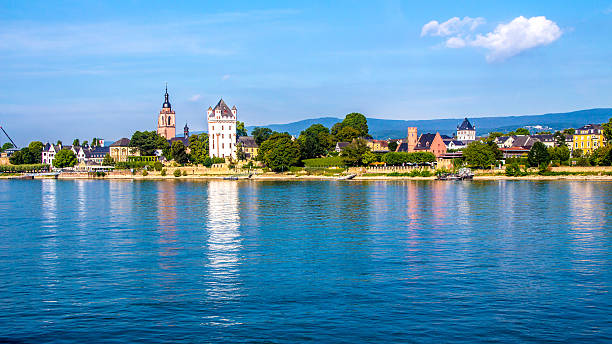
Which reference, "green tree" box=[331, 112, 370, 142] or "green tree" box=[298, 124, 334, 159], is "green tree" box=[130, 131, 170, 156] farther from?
"green tree" box=[331, 112, 370, 142]

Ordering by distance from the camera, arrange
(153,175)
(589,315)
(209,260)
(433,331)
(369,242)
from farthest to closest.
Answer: (153,175)
(369,242)
(209,260)
(589,315)
(433,331)

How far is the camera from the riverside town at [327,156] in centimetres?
9675

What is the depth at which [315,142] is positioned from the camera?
121 meters

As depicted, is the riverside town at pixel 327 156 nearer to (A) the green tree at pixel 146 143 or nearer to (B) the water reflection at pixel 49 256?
(A) the green tree at pixel 146 143

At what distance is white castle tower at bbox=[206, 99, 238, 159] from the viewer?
413 ft

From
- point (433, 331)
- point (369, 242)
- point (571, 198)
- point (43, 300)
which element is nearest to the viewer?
point (433, 331)

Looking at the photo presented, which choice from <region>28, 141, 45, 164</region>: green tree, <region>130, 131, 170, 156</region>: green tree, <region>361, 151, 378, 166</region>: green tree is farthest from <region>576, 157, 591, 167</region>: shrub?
<region>28, 141, 45, 164</region>: green tree

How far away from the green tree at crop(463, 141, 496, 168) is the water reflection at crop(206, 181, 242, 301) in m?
62.7

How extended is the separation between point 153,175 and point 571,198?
88385 mm

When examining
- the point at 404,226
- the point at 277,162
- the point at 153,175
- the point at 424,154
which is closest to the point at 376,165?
the point at 424,154

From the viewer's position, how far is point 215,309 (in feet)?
57.9

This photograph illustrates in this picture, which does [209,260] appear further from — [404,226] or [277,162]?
[277,162]

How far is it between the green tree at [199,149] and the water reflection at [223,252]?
7960cm

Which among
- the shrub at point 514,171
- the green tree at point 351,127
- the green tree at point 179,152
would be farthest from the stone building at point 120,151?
the shrub at point 514,171
